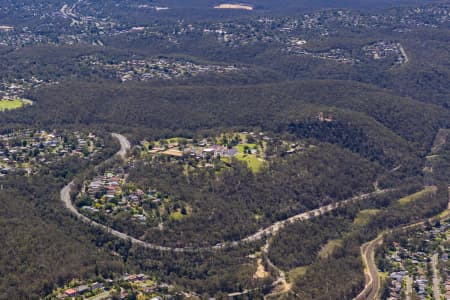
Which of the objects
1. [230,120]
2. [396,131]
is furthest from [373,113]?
[230,120]

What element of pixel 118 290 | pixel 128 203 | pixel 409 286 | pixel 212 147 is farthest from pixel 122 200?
pixel 409 286

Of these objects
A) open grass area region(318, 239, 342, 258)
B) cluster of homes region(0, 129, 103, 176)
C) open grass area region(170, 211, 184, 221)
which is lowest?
open grass area region(318, 239, 342, 258)

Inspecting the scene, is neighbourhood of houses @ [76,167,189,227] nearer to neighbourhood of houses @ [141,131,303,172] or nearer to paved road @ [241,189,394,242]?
paved road @ [241,189,394,242]

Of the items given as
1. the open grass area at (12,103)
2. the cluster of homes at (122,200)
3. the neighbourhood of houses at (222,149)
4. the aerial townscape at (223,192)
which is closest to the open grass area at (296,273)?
the aerial townscape at (223,192)

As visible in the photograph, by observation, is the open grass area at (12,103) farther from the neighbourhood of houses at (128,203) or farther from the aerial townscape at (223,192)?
the neighbourhood of houses at (128,203)

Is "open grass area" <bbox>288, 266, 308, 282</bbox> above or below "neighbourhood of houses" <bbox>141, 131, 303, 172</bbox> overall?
below

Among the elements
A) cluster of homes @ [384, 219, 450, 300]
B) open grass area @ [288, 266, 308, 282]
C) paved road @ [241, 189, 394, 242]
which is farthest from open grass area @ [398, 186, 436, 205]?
open grass area @ [288, 266, 308, 282]
